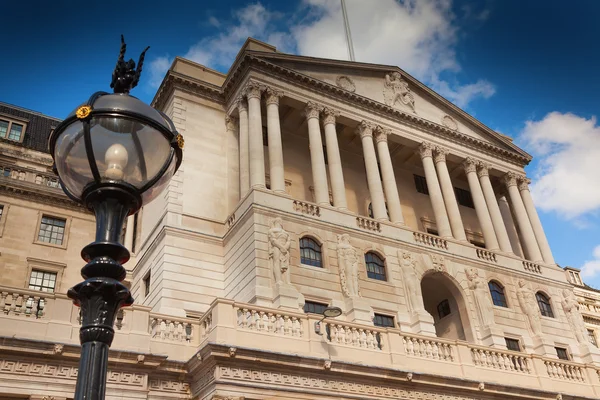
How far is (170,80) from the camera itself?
34.5 m

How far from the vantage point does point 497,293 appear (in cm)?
3366

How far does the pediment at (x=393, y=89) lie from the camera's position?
1417 inches

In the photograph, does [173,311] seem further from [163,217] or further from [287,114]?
[287,114]

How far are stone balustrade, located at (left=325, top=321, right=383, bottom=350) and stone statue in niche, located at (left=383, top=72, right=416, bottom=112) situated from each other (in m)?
19.7

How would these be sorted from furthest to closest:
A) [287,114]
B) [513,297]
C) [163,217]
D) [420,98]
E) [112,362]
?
[420,98], [287,114], [513,297], [163,217], [112,362]

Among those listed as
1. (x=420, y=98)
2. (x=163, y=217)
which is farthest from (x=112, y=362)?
(x=420, y=98)

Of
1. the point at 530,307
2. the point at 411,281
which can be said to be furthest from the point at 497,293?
the point at 411,281

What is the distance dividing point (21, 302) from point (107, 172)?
45.3ft

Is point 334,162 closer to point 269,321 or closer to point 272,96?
point 272,96

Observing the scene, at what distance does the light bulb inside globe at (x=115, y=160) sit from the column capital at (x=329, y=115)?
29.4 meters

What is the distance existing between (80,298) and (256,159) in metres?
24.9

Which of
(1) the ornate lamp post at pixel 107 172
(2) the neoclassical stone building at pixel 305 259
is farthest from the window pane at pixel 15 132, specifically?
(1) the ornate lamp post at pixel 107 172

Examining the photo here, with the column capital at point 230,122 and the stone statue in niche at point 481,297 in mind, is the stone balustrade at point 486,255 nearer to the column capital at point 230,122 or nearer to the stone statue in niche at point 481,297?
the stone statue in niche at point 481,297

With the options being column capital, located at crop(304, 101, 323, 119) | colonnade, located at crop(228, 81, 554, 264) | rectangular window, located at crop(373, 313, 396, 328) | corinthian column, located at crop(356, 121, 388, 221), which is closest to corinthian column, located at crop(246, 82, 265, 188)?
colonnade, located at crop(228, 81, 554, 264)
